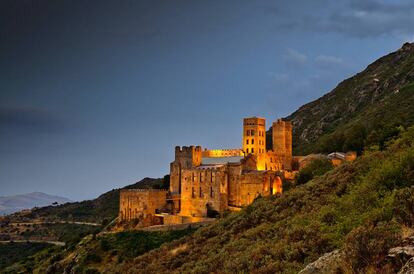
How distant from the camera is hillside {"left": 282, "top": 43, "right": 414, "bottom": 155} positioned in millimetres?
101062

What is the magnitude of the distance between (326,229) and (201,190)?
45146 millimetres

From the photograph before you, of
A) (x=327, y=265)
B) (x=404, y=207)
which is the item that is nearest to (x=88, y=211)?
(x=404, y=207)

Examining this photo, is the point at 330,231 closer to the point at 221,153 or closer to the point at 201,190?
the point at 201,190

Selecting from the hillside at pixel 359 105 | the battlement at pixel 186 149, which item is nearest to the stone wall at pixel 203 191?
the battlement at pixel 186 149

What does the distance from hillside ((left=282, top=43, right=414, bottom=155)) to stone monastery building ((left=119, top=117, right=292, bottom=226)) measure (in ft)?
84.6

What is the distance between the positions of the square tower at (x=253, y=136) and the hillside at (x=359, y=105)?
1640cm

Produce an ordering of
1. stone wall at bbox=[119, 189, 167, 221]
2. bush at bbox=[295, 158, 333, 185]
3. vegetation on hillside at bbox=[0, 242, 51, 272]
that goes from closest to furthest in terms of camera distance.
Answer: bush at bbox=[295, 158, 333, 185]
stone wall at bbox=[119, 189, 167, 221]
vegetation on hillside at bbox=[0, 242, 51, 272]

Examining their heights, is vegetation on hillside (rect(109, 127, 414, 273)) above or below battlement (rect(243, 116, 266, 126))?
below

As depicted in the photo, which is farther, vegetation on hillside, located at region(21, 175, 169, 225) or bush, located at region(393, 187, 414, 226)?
vegetation on hillside, located at region(21, 175, 169, 225)

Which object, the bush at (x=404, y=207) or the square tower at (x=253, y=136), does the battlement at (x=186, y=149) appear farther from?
the bush at (x=404, y=207)

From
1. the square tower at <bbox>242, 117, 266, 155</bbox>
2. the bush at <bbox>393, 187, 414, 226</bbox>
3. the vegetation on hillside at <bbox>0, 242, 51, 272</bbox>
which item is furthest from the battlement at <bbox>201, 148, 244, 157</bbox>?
the bush at <bbox>393, 187, 414, 226</bbox>

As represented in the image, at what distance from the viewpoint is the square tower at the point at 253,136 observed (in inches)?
2886

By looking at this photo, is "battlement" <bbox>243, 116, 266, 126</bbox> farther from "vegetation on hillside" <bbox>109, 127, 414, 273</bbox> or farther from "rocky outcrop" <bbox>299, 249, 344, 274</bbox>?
"rocky outcrop" <bbox>299, 249, 344, 274</bbox>

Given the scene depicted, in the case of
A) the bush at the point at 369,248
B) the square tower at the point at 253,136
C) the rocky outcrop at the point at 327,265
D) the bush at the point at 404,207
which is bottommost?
the rocky outcrop at the point at 327,265
